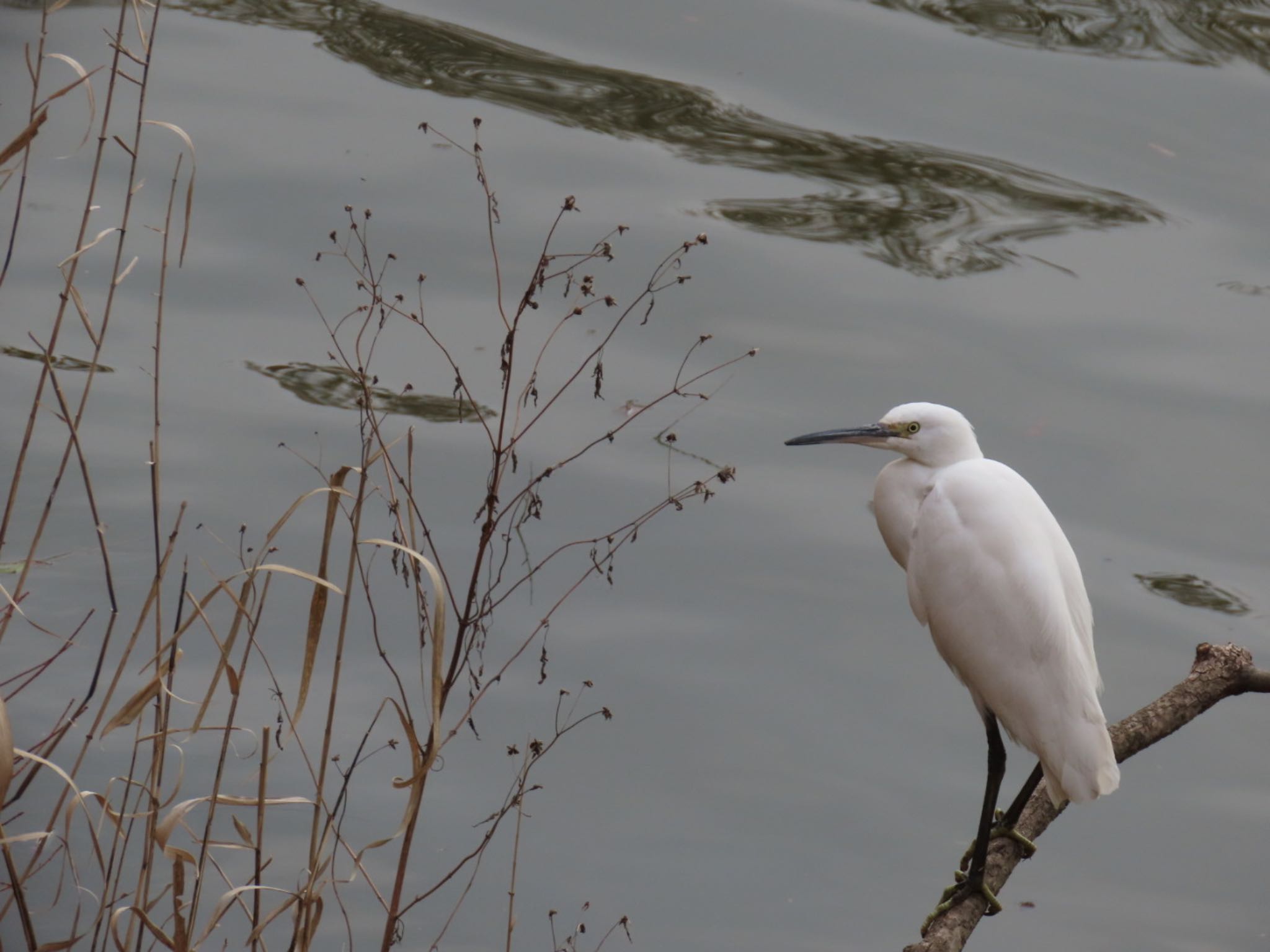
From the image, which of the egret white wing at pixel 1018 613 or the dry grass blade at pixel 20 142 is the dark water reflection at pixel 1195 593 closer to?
the egret white wing at pixel 1018 613

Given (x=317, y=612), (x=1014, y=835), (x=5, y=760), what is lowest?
(x=1014, y=835)

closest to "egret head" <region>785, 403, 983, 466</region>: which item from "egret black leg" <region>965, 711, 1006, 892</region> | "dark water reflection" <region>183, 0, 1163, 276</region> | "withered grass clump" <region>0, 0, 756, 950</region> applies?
"withered grass clump" <region>0, 0, 756, 950</region>

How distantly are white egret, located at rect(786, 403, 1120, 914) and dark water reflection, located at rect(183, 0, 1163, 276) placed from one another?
261cm

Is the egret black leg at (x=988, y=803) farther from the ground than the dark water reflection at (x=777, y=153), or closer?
closer

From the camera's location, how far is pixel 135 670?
366cm

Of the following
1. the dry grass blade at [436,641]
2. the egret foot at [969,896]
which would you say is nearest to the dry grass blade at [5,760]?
the dry grass blade at [436,641]

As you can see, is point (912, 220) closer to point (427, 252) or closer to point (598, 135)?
point (598, 135)

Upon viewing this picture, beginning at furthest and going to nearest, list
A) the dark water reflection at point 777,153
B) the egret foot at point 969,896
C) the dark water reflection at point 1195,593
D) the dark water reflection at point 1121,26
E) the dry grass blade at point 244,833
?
1. the dark water reflection at point 1121,26
2. the dark water reflection at point 777,153
3. the dark water reflection at point 1195,593
4. the egret foot at point 969,896
5. the dry grass blade at point 244,833

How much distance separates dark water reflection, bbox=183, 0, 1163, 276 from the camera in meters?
4.99

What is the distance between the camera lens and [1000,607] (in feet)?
7.48

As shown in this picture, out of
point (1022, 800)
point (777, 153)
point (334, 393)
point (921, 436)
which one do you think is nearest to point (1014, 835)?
point (1022, 800)

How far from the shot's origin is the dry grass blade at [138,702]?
1549 millimetres

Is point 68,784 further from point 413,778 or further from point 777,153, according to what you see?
point 777,153

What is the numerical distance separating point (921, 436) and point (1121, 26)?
12.8ft
